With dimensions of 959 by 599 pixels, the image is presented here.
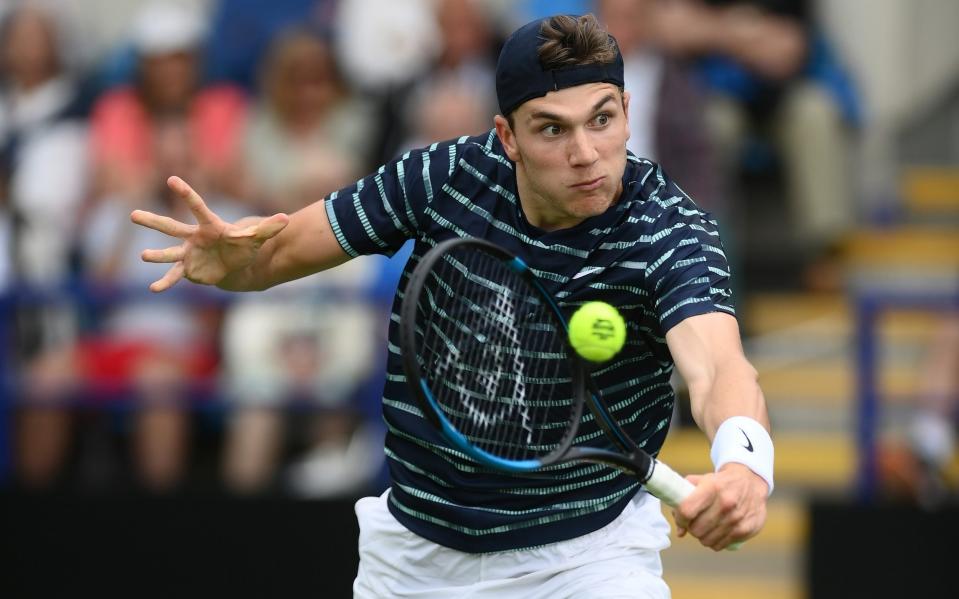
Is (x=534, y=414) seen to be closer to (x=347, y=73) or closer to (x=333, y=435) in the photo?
(x=333, y=435)

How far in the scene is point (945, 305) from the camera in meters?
6.29

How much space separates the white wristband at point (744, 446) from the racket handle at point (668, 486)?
0.09 m

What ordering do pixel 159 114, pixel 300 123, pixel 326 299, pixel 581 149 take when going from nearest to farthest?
pixel 581 149 → pixel 326 299 → pixel 300 123 → pixel 159 114

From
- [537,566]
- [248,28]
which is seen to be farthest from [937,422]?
[248,28]

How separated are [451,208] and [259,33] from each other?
4.96m

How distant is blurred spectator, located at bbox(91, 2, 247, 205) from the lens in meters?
7.49

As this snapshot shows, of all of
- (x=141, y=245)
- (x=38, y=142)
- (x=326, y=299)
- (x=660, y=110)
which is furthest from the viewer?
(x=38, y=142)

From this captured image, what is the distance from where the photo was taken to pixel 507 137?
3.65m

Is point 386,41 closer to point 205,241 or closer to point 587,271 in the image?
point 205,241

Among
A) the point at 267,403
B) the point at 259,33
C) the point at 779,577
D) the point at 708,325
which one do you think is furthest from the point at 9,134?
the point at 708,325

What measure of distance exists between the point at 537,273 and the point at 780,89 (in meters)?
4.82

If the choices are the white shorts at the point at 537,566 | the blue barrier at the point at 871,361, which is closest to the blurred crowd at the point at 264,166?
the blue barrier at the point at 871,361

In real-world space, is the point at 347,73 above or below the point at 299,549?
above

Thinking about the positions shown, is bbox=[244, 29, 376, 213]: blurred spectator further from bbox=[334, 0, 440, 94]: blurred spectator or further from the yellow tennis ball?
the yellow tennis ball
